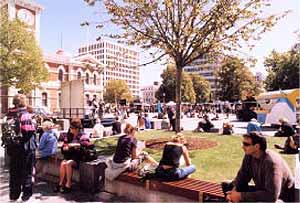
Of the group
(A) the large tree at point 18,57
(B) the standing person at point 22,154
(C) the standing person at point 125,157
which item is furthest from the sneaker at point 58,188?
(A) the large tree at point 18,57

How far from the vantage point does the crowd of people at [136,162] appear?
3.89m

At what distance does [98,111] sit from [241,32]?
1916cm

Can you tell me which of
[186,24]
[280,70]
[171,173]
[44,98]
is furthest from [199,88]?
[171,173]

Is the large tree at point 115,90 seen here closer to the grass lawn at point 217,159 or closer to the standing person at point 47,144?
the grass lawn at point 217,159

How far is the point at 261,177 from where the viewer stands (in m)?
3.97

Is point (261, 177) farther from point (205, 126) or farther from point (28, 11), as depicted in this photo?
point (28, 11)

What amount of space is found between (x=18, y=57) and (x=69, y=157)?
89.2ft

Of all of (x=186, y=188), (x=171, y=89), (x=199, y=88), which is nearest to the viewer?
(x=186, y=188)

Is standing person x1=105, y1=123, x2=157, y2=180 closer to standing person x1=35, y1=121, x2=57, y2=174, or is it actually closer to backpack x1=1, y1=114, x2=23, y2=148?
backpack x1=1, y1=114, x2=23, y2=148

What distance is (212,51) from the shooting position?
11.1 m

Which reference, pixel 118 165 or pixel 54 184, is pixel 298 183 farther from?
pixel 54 184

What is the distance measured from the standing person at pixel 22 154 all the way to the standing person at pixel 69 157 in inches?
26.3

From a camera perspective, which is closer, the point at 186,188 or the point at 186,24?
the point at 186,188

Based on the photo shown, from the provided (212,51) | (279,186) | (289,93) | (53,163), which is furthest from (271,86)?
(279,186)
